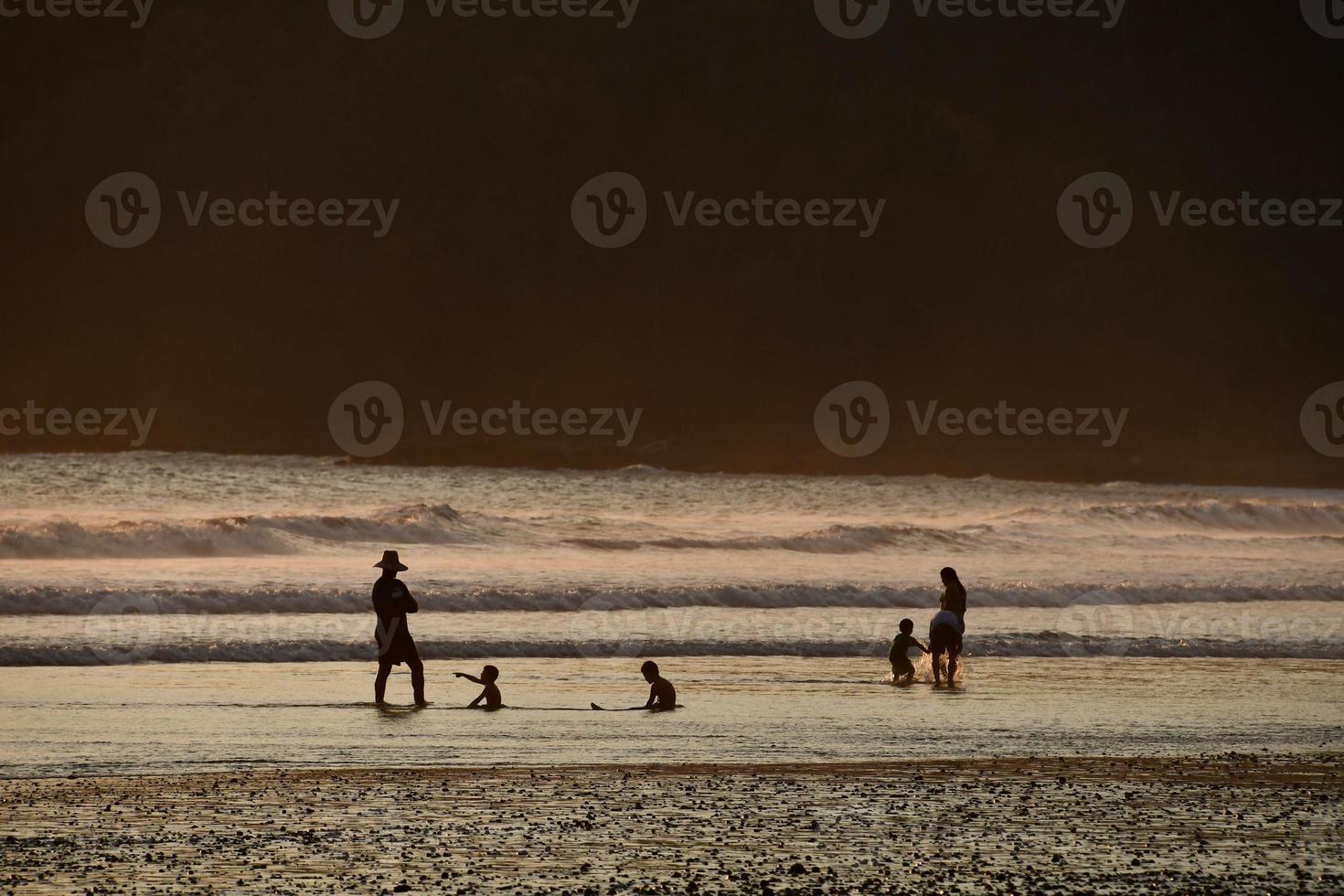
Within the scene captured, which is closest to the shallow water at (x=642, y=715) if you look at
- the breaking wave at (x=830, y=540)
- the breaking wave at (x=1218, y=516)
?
the breaking wave at (x=830, y=540)

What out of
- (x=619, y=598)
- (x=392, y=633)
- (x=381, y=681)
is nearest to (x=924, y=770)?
(x=381, y=681)

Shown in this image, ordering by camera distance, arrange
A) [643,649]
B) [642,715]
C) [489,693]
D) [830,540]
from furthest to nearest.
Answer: [830,540] → [643,649] → [489,693] → [642,715]

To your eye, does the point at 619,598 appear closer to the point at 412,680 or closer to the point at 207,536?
the point at 412,680

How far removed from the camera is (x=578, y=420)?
98.6m

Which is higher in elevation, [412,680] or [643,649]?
[643,649]

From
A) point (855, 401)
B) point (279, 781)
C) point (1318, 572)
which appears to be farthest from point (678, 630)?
point (855, 401)

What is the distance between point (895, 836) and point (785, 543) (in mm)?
34561

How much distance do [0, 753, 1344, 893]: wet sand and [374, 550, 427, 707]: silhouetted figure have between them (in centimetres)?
472

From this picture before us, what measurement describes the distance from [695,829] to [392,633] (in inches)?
307

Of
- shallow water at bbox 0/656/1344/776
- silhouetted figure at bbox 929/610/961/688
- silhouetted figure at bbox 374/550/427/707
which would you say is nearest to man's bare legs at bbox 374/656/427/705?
silhouetted figure at bbox 374/550/427/707

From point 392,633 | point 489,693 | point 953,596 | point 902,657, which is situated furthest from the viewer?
point 953,596

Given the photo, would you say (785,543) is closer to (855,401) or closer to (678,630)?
(678,630)

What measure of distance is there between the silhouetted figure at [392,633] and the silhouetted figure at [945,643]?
593 centimetres

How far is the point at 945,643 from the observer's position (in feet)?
65.0
